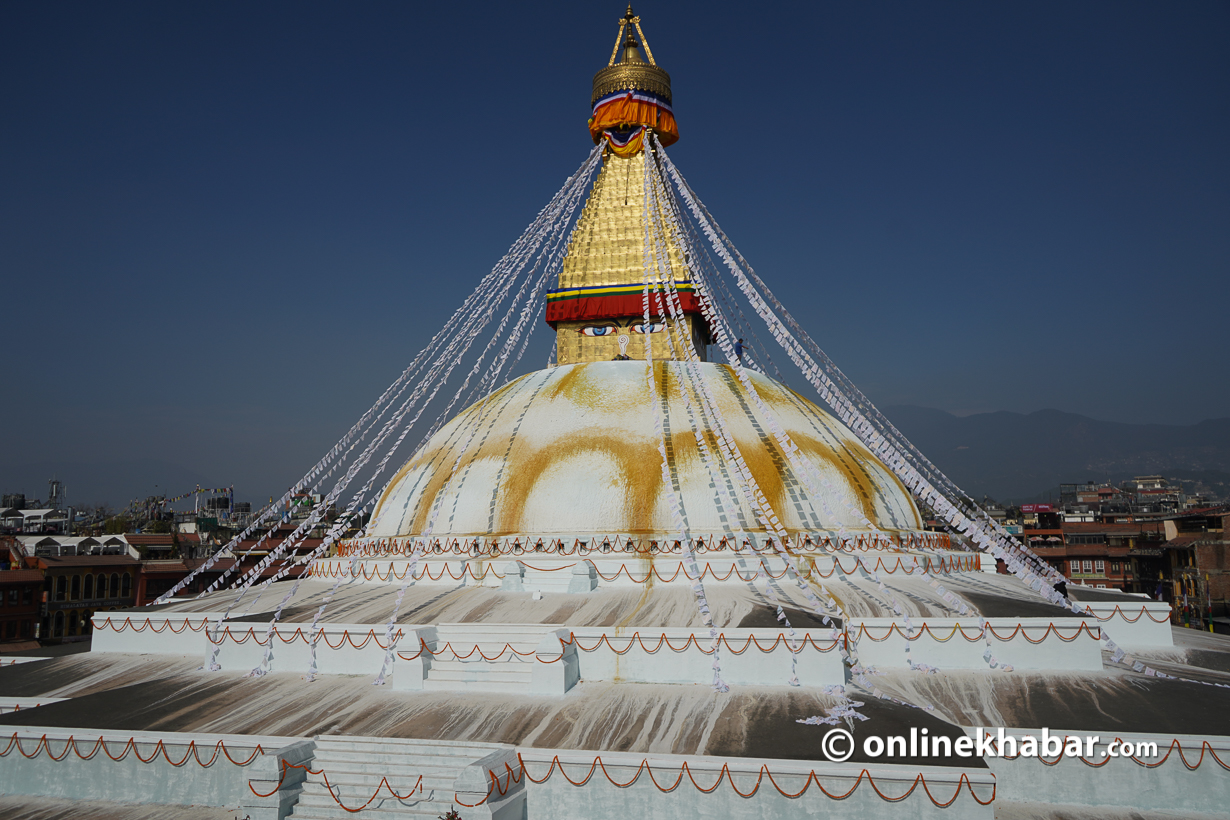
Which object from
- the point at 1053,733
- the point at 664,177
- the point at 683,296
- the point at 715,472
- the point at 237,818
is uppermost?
the point at 664,177

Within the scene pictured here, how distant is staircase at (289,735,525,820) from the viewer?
320 inches

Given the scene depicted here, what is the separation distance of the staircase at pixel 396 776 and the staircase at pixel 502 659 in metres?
1.67

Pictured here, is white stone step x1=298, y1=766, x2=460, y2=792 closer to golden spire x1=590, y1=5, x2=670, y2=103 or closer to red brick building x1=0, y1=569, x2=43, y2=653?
golden spire x1=590, y1=5, x2=670, y2=103

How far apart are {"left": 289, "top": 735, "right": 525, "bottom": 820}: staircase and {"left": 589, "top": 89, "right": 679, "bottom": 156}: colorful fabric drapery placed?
15604 mm

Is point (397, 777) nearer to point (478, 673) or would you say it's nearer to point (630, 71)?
point (478, 673)

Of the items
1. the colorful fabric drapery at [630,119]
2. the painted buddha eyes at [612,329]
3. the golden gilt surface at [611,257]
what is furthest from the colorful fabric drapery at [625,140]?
the painted buddha eyes at [612,329]

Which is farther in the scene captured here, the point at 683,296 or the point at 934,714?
the point at 683,296

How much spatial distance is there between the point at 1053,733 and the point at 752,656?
343 centimetres

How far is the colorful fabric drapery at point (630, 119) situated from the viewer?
1983 centimetres

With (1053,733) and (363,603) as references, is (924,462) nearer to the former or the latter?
(1053,733)

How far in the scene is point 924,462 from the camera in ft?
48.9

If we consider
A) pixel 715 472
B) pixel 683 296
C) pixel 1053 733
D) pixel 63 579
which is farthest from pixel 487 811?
pixel 63 579

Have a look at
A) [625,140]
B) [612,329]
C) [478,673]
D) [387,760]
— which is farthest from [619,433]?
[625,140]

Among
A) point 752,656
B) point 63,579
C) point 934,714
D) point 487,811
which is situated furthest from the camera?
point 63,579
